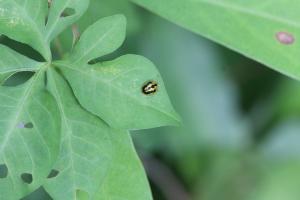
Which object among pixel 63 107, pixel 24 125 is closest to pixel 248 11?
A: pixel 63 107

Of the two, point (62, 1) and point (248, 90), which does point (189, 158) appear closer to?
point (248, 90)

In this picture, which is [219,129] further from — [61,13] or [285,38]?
[61,13]

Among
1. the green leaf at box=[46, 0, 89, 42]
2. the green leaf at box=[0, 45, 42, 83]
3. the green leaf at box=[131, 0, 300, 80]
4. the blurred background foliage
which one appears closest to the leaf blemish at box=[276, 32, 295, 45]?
the green leaf at box=[131, 0, 300, 80]

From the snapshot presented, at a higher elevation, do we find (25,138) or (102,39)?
(102,39)

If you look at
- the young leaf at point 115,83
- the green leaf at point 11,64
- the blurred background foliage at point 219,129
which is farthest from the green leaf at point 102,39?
the blurred background foliage at point 219,129

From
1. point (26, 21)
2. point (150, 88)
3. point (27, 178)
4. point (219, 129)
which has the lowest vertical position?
point (219, 129)

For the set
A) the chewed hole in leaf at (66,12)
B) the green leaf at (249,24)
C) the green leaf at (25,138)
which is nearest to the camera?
the green leaf at (25,138)

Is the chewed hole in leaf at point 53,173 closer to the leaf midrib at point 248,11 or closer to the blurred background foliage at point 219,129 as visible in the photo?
the leaf midrib at point 248,11

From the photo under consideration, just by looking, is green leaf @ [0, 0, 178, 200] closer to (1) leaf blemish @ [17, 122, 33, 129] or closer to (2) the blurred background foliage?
(1) leaf blemish @ [17, 122, 33, 129]

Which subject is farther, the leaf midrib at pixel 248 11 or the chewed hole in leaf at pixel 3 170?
the leaf midrib at pixel 248 11
